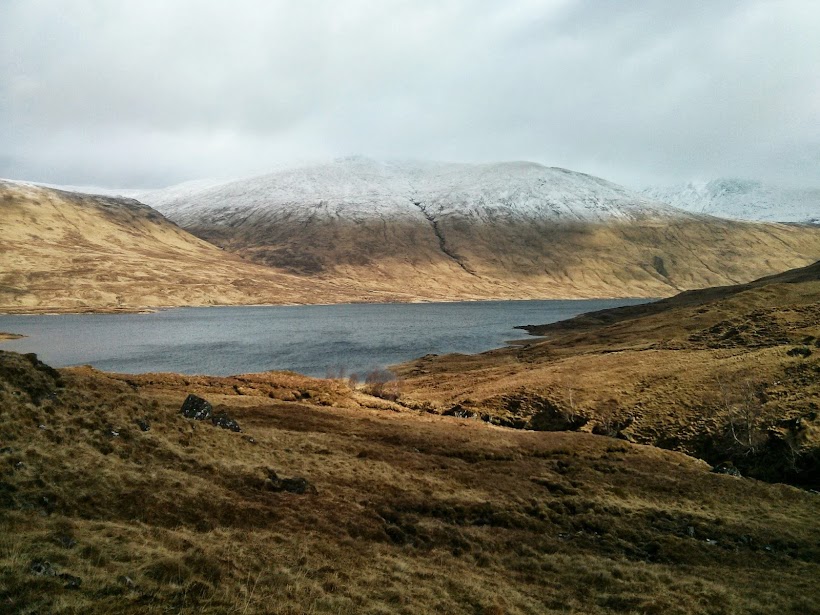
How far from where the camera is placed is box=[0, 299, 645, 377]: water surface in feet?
306

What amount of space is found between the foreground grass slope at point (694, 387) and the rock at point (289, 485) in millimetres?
33937

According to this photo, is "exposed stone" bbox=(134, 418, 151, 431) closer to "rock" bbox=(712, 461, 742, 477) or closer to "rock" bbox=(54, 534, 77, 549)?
"rock" bbox=(54, 534, 77, 549)

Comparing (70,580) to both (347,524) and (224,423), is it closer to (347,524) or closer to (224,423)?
(347,524)

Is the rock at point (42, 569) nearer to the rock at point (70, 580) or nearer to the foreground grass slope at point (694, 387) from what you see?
the rock at point (70, 580)

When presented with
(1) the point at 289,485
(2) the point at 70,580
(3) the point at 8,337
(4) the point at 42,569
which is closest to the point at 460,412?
(1) the point at 289,485

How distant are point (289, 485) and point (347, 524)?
436cm

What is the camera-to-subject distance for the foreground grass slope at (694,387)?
1602 inches

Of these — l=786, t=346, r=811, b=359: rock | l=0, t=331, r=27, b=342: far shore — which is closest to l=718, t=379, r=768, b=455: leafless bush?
l=786, t=346, r=811, b=359: rock

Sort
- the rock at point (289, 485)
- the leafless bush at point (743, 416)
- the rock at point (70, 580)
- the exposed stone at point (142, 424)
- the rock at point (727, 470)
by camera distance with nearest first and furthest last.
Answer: the rock at point (70, 580), the rock at point (289, 485), the exposed stone at point (142, 424), the rock at point (727, 470), the leafless bush at point (743, 416)

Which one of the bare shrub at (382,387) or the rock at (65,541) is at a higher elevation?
the rock at (65,541)

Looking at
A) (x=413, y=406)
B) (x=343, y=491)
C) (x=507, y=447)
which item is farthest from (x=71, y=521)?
(x=413, y=406)

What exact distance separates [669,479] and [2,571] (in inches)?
1317

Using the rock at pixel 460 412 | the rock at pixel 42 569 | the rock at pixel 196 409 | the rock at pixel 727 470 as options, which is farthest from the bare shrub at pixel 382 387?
the rock at pixel 42 569

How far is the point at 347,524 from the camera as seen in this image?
20141 mm
